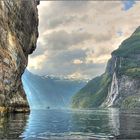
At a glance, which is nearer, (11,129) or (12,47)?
(11,129)

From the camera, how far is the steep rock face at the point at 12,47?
118 metres

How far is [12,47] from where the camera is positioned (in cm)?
12656

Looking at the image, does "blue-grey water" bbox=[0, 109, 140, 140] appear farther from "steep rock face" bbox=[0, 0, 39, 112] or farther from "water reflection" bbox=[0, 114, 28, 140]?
"steep rock face" bbox=[0, 0, 39, 112]

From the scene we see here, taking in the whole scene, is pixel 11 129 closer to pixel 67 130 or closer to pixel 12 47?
pixel 67 130

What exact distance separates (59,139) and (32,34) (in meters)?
119

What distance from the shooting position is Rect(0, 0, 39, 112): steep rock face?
118 meters

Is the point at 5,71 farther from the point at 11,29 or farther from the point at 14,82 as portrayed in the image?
the point at 11,29

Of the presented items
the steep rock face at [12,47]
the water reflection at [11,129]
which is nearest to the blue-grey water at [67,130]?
the water reflection at [11,129]

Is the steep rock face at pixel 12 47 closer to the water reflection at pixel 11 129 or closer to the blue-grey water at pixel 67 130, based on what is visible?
the water reflection at pixel 11 129

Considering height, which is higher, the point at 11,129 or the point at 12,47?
the point at 12,47

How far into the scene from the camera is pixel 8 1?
12962 cm

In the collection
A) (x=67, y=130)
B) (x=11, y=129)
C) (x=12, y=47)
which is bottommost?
(x=67, y=130)

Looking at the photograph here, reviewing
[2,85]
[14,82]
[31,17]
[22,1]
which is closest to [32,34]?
[31,17]

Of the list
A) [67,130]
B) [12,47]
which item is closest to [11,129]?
[67,130]
